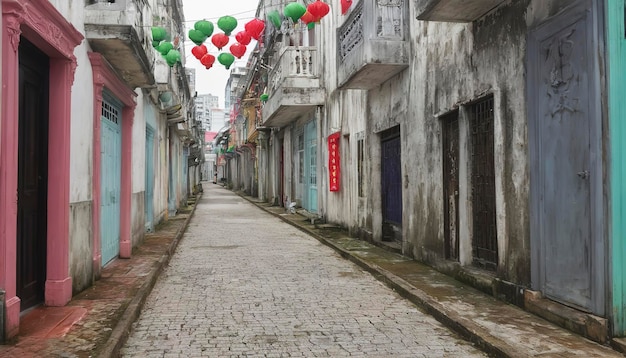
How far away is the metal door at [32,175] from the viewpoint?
545 centimetres

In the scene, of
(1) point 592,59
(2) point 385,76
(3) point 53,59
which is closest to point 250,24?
(2) point 385,76

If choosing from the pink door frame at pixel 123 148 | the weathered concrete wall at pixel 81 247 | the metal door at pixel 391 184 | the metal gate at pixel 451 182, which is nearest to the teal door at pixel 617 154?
the metal gate at pixel 451 182

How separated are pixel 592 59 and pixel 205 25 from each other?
735 centimetres

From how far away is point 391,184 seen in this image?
37.5ft

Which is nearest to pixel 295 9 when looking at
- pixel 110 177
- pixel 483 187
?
pixel 110 177

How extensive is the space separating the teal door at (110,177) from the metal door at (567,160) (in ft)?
19.8

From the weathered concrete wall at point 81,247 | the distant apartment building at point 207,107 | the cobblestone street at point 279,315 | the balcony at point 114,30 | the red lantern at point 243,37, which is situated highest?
the distant apartment building at point 207,107

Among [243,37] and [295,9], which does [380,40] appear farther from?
[243,37]

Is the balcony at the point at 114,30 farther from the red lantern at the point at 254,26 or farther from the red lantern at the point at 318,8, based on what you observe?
the red lantern at the point at 254,26

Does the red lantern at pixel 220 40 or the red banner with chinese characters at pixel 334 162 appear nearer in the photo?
the red lantern at pixel 220 40

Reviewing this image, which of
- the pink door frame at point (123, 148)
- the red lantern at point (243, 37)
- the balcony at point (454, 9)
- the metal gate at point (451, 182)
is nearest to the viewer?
the balcony at point (454, 9)

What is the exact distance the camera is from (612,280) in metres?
4.54

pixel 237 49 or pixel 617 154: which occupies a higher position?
pixel 237 49

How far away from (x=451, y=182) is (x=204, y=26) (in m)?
5.55
